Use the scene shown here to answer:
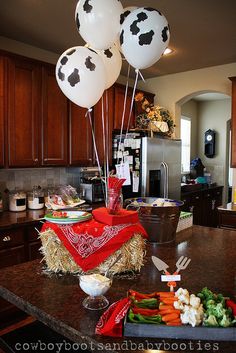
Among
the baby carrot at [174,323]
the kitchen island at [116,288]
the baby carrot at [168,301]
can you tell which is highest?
the baby carrot at [168,301]

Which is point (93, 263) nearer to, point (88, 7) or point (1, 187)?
point (88, 7)

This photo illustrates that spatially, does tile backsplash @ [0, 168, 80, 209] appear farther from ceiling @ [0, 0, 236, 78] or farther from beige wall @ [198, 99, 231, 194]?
beige wall @ [198, 99, 231, 194]

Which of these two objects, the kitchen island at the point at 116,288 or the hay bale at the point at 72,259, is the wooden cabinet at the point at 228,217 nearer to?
the kitchen island at the point at 116,288

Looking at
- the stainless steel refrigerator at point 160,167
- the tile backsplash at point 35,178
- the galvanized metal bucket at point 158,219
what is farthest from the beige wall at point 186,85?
the galvanized metal bucket at point 158,219

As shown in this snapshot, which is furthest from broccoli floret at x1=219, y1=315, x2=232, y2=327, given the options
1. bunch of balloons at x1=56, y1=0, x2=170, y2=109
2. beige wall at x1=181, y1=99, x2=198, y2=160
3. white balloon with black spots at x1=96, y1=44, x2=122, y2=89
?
beige wall at x1=181, y1=99, x2=198, y2=160

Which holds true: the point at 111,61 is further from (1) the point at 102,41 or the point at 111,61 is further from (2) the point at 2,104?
(2) the point at 2,104

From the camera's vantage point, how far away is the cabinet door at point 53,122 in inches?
127

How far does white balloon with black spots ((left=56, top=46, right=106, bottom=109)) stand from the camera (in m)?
1.56

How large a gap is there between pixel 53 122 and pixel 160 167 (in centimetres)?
152

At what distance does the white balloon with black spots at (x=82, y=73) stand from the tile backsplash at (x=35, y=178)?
1.87m

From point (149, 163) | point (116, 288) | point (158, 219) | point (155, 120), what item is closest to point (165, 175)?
point (149, 163)

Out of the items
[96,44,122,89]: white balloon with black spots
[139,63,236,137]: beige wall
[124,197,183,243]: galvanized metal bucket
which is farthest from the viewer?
[139,63,236,137]: beige wall

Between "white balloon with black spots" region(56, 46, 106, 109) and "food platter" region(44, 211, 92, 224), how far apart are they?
653 millimetres

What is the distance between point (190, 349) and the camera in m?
0.86
